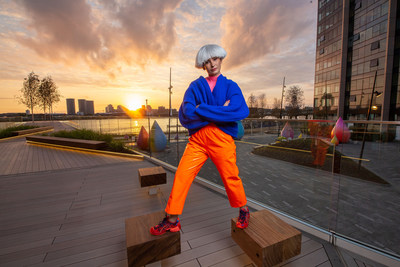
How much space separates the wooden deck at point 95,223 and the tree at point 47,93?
19496 mm

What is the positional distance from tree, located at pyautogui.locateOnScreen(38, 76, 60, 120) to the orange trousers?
23.6 m

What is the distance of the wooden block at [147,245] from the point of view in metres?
1.24

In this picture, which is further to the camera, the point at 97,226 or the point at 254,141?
the point at 254,141

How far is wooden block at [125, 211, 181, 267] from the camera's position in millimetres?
1240

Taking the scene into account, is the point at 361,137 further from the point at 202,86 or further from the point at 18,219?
the point at 18,219

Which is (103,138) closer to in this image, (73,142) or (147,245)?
(73,142)

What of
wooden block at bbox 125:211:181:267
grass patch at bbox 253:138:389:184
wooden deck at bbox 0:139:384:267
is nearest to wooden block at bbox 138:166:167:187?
wooden deck at bbox 0:139:384:267

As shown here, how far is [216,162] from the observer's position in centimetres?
146

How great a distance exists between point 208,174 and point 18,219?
270 centimetres

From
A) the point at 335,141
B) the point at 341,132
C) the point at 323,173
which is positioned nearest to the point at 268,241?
the point at 341,132

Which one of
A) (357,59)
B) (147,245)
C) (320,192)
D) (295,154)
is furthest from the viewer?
(357,59)

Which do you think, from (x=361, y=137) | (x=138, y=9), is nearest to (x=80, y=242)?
(x=361, y=137)

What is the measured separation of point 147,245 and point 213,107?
111cm

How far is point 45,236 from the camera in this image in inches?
73.1
